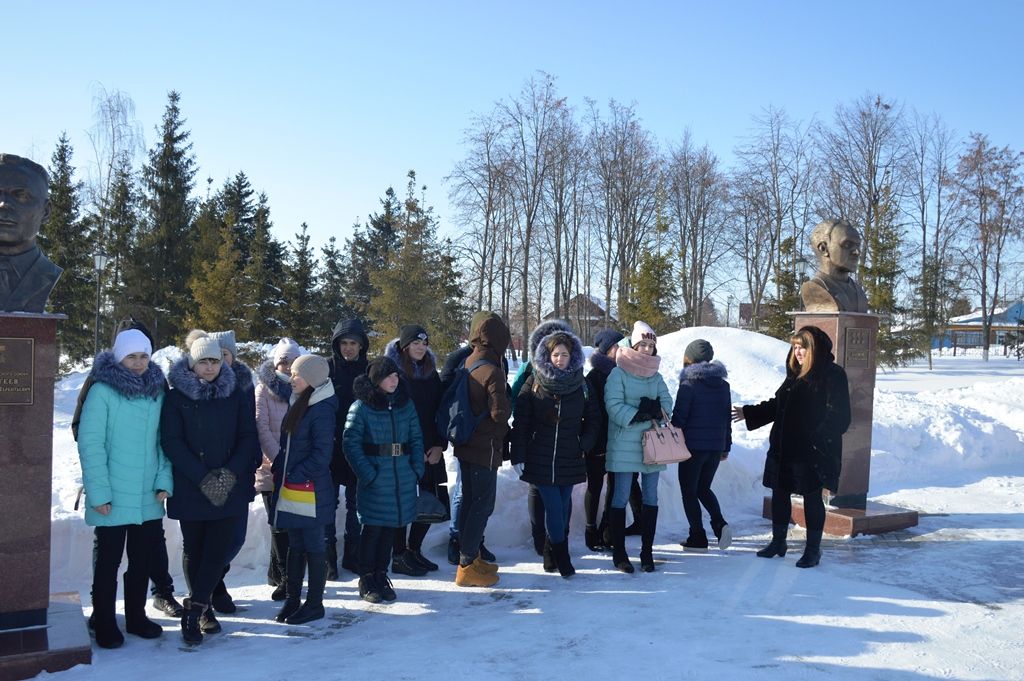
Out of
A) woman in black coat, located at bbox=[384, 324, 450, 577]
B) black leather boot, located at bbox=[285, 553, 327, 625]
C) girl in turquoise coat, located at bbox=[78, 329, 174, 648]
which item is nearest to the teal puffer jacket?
woman in black coat, located at bbox=[384, 324, 450, 577]

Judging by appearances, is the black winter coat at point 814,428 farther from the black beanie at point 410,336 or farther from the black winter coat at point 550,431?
the black beanie at point 410,336

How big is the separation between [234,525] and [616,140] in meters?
34.5

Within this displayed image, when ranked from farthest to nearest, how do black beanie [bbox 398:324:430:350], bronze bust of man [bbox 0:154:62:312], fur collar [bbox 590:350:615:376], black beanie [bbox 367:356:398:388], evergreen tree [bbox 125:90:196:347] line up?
evergreen tree [bbox 125:90:196:347] < fur collar [bbox 590:350:615:376] < black beanie [bbox 398:324:430:350] < black beanie [bbox 367:356:398:388] < bronze bust of man [bbox 0:154:62:312]

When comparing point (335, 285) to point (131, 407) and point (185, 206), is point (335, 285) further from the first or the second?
point (131, 407)

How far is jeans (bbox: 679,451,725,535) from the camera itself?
245 inches

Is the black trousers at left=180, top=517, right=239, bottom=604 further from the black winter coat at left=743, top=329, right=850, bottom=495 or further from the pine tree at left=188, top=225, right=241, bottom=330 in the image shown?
the pine tree at left=188, top=225, right=241, bottom=330

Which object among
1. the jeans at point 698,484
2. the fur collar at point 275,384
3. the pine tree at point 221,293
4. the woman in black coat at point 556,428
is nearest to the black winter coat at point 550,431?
the woman in black coat at point 556,428

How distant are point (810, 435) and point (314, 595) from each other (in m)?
3.89

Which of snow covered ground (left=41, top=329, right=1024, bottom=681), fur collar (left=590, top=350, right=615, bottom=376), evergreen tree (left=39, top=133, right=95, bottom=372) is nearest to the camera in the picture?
snow covered ground (left=41, top=329, right=1024, bottom=681)

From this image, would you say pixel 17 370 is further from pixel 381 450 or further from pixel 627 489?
pixel 627 489

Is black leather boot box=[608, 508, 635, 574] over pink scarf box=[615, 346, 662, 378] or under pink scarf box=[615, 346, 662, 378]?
under

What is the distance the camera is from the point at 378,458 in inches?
191

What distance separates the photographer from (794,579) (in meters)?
5.39

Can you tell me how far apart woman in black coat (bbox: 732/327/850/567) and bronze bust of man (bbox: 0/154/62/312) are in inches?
208
